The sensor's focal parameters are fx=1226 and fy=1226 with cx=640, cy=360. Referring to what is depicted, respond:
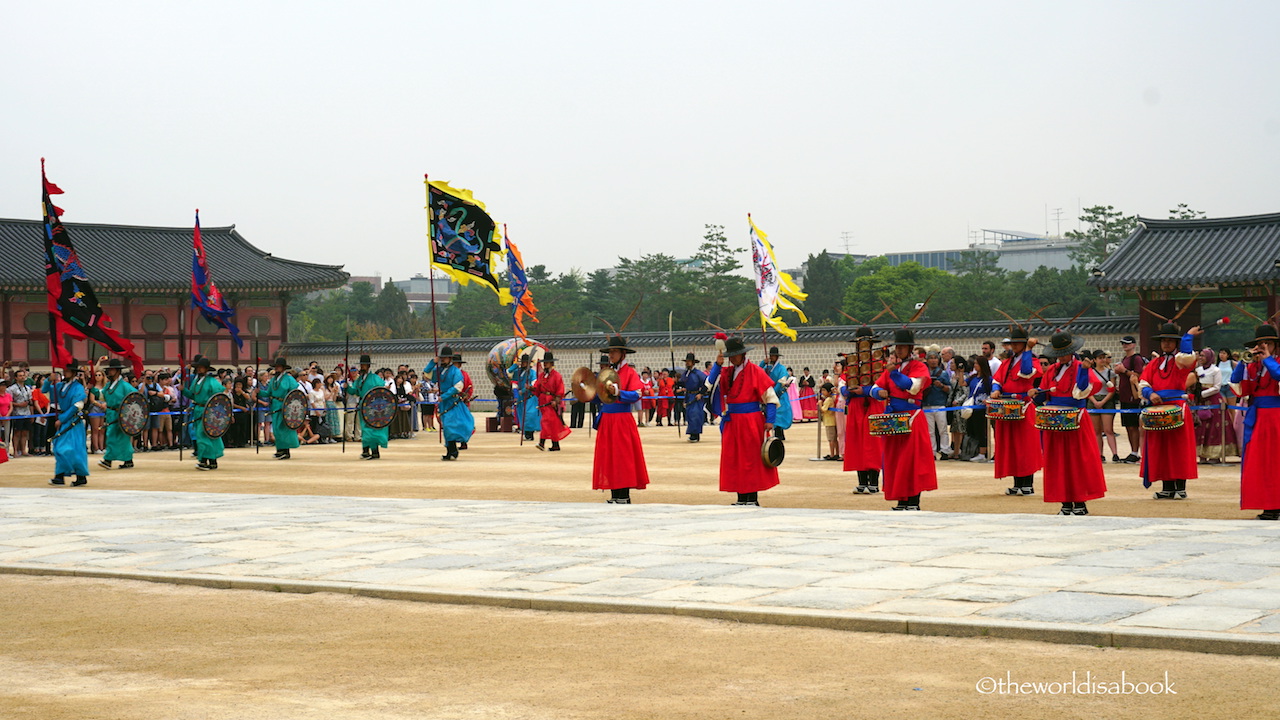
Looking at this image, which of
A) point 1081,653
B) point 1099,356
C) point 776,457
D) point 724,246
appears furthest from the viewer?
point 724,246

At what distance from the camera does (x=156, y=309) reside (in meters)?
36.0

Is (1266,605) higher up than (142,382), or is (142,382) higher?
(142,382)

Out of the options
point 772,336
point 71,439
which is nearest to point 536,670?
point 71,439

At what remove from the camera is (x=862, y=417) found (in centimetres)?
1223

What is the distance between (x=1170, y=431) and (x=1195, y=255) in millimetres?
17929

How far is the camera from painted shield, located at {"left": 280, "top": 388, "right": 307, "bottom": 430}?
727 inches

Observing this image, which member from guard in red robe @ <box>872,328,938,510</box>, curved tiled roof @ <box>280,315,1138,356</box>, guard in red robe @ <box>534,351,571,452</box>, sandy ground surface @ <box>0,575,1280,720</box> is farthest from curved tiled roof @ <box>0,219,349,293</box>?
sandy ground surface @ <box>0,575,1280,720</box>

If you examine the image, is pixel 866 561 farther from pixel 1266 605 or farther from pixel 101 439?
pixel 101 439

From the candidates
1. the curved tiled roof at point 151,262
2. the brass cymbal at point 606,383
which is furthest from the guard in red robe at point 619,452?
the curved tiled roof at point 151,262

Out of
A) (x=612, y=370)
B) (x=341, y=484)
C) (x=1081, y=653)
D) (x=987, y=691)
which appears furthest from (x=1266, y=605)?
(x=341, y=484)

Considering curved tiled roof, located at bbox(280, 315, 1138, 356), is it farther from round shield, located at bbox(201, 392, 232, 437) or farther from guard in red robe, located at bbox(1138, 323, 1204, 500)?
guard in red robe, located at bbox(1138, 323, 1204, 500)

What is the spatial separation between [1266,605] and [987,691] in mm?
1818

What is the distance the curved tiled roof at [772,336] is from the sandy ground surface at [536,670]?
830 inches

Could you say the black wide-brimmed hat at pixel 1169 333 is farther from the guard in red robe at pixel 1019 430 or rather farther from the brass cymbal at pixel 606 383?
the brass cymbal at pixel 606 383
